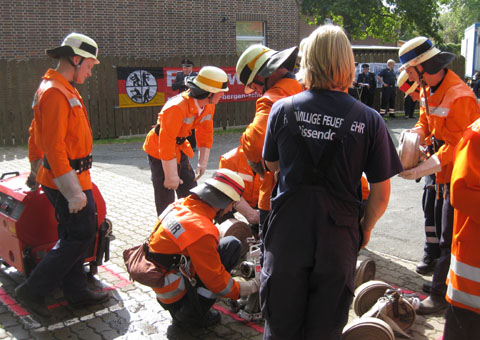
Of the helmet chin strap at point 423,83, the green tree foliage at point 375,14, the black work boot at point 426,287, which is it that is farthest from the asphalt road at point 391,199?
the green tree foliage at point 375,14

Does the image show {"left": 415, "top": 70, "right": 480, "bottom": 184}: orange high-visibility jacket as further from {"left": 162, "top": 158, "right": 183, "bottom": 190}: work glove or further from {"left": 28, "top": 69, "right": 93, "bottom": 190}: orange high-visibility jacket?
{"left": 28, "top": 69, "right": 93, "bottom": 190}: orange high-visibility jacket

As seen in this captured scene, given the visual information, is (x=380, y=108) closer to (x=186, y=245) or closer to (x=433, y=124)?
(x=433, y=124)

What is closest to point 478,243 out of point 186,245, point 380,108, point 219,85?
point 186,245

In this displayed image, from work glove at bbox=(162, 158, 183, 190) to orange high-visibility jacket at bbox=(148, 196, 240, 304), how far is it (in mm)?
1219

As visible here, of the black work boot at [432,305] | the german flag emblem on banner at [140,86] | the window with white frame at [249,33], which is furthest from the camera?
the window with white frame at [249,33]

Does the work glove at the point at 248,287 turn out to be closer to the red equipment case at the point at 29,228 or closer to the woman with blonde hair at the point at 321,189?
the woman with blonde hair at the point at 321,189

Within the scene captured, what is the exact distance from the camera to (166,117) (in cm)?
505

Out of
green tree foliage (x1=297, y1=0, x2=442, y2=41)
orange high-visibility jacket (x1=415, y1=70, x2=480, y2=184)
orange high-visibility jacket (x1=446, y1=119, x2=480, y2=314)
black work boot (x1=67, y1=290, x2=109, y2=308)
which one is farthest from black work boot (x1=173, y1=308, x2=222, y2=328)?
green tree foliage (x1=297, y1=0, x2=442, y2=41)

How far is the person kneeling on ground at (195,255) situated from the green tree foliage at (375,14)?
23.0 meters

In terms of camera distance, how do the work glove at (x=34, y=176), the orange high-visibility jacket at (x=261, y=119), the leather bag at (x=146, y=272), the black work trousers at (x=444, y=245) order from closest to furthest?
1. the orange high-visibility jacket at (x=261, y=119)
2. the leather bag at (x=146, y=272)
3. the black work trousers at (x=444, y=245)
4. the work glove at (x=34, y=176)

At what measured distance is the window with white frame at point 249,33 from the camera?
73.8 feet

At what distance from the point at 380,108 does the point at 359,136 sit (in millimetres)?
18281

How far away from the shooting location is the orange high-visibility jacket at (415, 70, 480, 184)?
3930 millimetres

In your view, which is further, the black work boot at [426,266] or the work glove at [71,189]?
the black work boot at [426,266]
